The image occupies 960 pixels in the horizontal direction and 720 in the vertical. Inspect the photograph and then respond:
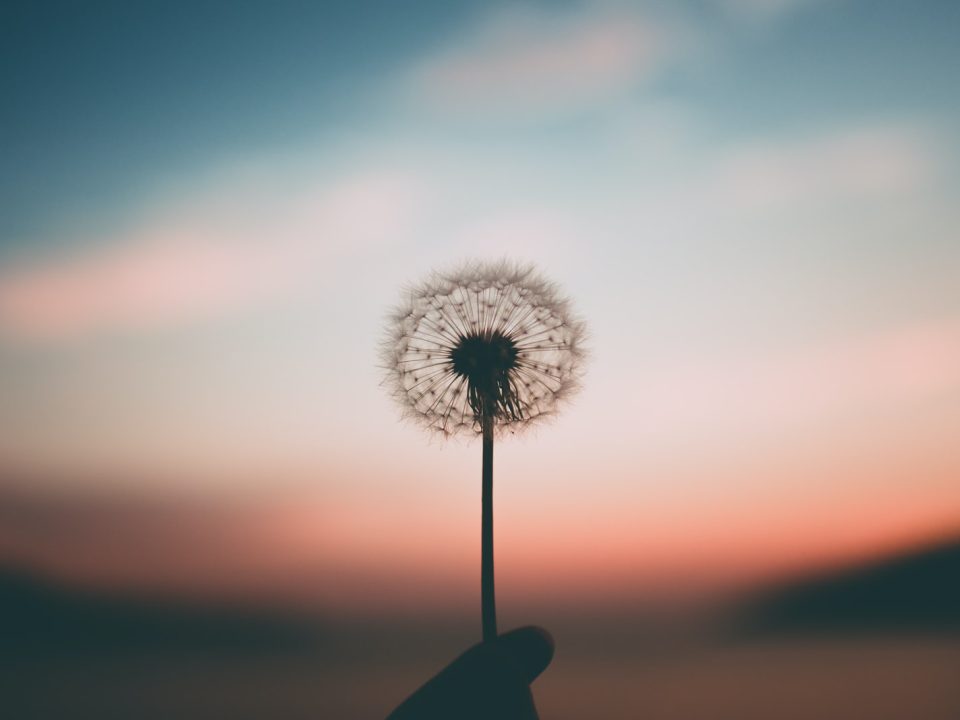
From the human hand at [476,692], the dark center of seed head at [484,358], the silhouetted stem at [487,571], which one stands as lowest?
the human hand at [476,692]

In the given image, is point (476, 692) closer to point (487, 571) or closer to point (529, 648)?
point (487, 571)

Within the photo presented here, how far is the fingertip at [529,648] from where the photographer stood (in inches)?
391

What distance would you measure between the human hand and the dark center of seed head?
399 centimetres

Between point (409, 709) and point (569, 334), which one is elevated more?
point (569, 334)

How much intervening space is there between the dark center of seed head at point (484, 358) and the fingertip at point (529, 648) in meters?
3.61

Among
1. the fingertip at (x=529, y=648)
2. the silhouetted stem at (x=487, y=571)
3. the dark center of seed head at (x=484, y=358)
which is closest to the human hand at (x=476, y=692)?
the silhouetted stem at (x=487, y=571)

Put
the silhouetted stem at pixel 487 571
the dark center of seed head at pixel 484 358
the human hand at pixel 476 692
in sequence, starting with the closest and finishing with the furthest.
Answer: the human hand at pixel 476 692 → the silhouetted stem at pixel 487 571 → the dark center of seed head at pixel 484 358

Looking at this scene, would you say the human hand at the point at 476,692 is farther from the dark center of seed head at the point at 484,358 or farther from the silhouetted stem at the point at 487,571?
the dark center of seed head at the point at 484,358

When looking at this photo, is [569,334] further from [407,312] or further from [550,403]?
[407,312]

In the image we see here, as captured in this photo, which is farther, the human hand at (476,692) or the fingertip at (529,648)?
the fingertip at (529,648)

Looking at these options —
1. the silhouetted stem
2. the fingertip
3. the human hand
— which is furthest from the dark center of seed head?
the human hand

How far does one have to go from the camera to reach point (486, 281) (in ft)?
40.5

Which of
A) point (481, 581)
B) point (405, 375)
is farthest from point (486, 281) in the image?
point (481, 581)

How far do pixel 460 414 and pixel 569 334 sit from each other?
2508 mm
